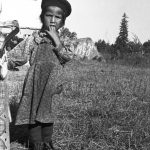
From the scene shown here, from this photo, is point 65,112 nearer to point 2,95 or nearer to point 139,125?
point 139,125

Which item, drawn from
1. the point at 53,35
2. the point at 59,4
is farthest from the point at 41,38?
the point at 59,4

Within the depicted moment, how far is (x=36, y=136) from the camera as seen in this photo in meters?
3.57

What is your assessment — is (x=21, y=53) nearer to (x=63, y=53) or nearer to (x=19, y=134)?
(x=63, y=53)

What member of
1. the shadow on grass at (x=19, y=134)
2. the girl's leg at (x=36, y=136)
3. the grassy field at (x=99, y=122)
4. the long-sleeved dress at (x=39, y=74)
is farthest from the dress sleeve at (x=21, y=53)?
the shadow on grass at (x=19, y=134)

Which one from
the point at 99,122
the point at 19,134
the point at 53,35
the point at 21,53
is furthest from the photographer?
the point at 19,134

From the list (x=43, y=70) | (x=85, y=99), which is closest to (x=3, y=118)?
(x=43, y=70)

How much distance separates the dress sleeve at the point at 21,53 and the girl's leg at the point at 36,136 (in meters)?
0.62

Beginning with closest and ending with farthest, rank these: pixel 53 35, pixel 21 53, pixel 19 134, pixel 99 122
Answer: pixel 53 35 → pixel 21 53 → pixel 99 122 → pixel 19 134

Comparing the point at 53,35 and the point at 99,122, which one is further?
the point at 99,122

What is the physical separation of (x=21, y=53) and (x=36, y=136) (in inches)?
31.7

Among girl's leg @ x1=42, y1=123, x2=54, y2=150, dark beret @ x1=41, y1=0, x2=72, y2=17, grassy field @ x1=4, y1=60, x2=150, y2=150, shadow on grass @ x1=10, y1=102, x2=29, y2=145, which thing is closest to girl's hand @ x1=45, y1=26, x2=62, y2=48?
dark beret @ x1=41, y1=0, x2=72, y2=17

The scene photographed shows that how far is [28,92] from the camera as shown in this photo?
3475 mm

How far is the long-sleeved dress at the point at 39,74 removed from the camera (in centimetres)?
344

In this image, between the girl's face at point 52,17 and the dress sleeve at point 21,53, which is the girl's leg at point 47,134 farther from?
the girl's face at point 52,17
